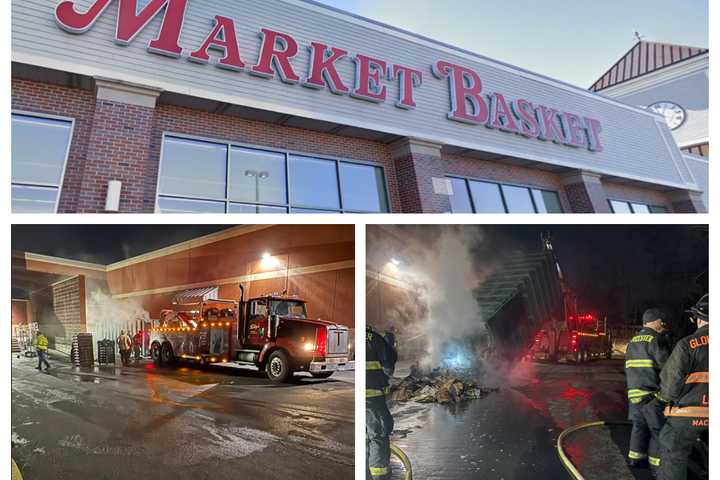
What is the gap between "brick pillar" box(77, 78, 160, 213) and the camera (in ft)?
24.7

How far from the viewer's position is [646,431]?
Result: 4.86 m

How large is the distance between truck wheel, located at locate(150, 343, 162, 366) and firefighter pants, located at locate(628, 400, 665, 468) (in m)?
4.84

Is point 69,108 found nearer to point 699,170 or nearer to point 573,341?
point 573,341

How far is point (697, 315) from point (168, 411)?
214 inches

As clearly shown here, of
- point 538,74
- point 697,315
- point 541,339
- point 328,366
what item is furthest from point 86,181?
point 538,74

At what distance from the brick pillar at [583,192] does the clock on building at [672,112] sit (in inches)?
419

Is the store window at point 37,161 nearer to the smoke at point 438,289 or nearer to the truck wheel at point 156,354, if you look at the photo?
the truck wheel at point 156,354

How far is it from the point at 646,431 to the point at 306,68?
26.5 feet

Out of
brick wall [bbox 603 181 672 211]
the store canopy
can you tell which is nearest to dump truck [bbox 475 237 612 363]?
the store canopy

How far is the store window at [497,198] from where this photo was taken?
37.6 ft

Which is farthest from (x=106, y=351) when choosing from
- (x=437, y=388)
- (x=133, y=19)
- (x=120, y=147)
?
(x=133, y=19)

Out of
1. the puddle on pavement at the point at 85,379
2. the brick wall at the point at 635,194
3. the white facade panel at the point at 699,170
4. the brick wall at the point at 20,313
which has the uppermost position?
the white facade panel at the point at 699,170

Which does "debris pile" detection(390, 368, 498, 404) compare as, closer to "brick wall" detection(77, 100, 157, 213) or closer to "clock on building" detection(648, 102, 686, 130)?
"brick wall" detection(77, 100, 157, 213)

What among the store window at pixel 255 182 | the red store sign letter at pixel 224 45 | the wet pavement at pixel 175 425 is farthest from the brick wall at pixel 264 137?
the wet pavement at pixel 175 425
